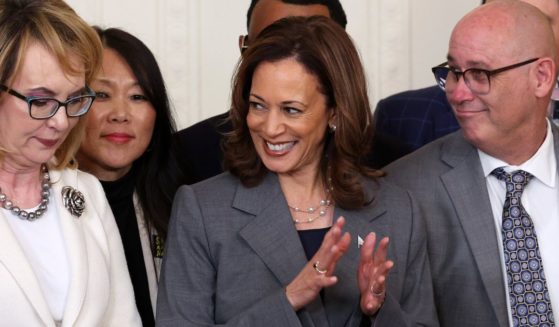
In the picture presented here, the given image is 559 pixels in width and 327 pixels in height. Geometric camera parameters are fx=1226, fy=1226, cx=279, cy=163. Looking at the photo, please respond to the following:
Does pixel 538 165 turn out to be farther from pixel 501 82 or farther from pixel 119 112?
pixel 119 112

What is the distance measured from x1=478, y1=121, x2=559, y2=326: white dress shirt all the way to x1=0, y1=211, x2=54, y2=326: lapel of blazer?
4.12ft

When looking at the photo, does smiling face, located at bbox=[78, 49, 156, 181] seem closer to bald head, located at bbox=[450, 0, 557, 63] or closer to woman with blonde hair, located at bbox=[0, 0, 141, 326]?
woman with blonde hair, located at bbox=[0, 0, 141, 326]

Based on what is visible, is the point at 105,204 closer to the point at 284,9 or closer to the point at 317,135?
the point at 317,135

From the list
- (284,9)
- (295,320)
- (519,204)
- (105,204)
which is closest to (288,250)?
(295,320)

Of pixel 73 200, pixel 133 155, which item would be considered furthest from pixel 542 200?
pixel 73 200

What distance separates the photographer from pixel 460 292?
3.33 meters

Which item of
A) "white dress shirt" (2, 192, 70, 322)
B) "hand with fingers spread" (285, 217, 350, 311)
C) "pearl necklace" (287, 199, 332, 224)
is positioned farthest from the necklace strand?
"white dress shirt" (2, 192, 70, 322)

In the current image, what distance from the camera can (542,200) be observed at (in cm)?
342

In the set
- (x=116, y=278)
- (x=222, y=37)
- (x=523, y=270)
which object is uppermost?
(x=222, y=37)

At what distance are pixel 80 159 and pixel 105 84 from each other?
23cm

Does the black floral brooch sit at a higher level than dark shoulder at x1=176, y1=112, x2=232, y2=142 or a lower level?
higher

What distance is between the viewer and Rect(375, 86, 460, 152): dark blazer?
4.18 metres

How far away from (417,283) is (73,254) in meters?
0.89

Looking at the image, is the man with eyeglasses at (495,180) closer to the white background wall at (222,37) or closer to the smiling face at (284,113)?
the smiling face at (284,113)
